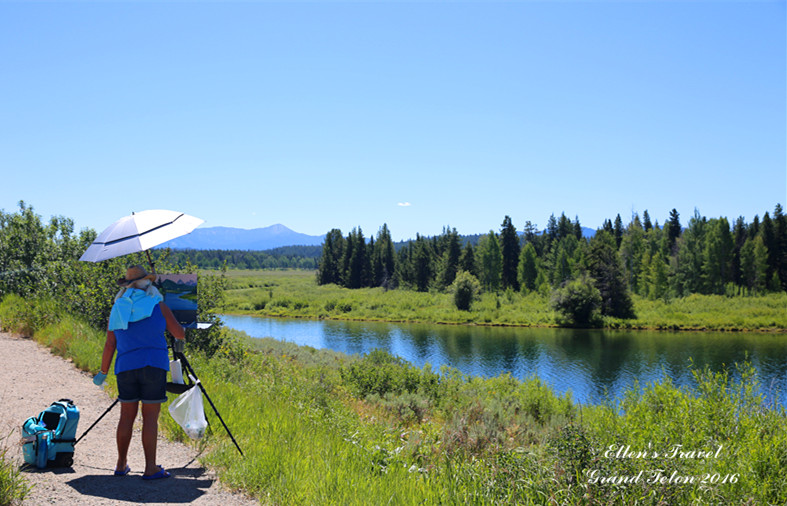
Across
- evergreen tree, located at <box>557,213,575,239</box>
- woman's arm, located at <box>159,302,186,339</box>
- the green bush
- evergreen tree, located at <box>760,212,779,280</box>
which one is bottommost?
the green bush

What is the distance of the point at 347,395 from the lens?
13.6 m

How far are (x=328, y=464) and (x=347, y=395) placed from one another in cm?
928

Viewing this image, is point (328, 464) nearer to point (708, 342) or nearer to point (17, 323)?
point (17, 323)

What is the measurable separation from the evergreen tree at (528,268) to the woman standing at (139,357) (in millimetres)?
73810

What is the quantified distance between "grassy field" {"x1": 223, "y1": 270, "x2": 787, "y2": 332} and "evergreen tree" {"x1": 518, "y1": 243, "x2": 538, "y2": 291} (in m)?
5.94

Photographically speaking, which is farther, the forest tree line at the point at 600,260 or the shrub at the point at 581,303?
the forest tree line at the point at 600,260

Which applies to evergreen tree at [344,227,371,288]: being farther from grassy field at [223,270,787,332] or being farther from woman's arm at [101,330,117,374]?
woman's arm at [101,330,117,374]

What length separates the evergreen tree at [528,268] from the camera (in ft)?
247

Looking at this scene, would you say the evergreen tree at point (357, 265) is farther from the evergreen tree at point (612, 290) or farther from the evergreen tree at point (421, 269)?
the evergreen tree at point (612, 290)

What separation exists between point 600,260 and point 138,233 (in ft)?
181

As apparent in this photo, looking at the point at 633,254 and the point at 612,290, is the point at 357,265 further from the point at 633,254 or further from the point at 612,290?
the point at 612,290

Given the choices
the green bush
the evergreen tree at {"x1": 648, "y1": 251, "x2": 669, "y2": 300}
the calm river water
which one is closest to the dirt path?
the green bush

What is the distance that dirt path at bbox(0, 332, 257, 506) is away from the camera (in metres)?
4.12

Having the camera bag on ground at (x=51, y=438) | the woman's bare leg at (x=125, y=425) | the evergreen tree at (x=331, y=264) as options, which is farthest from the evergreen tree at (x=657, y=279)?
the camera bag on ground at (x=51, y=438)
